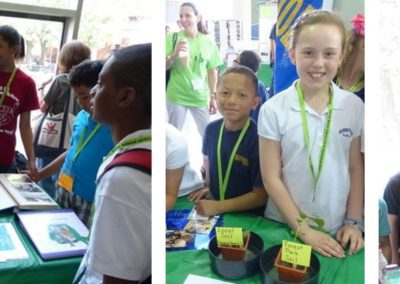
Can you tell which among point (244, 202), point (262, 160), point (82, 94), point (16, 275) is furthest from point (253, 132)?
point (16, 275)

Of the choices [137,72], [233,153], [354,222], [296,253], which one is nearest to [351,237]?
[354,222]

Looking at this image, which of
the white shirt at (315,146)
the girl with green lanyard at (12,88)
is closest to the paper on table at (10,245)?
the girl with green lanyard at (12,88)

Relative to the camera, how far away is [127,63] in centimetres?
119

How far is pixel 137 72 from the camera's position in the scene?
3.84 feet

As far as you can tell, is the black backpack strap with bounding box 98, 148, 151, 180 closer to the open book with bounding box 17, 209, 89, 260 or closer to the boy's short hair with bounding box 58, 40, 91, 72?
the open book with bounding box 17, 209, 89, 260

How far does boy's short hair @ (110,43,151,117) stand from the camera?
116 cm

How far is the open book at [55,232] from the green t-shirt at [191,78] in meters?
0.60

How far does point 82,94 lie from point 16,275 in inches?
24.9

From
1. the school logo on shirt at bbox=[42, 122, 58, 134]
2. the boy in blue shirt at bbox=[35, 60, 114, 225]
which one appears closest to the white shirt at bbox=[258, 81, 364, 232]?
the boy in blue shirt at bbox=[35, 60, 114, 225]

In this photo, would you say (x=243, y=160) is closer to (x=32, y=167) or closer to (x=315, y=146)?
(x=315, y=146)

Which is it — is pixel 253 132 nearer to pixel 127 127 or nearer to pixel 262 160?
pixel 262 160

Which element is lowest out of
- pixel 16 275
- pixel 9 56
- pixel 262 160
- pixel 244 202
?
pixel 16 275

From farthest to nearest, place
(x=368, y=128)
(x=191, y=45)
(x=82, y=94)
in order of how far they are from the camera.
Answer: (x=82, y=94) → (x=191, y=45) → (x=368, y=128)

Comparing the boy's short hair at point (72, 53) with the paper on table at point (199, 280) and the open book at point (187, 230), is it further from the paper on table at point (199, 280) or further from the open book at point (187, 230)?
the paper on table at point (199, 280)
